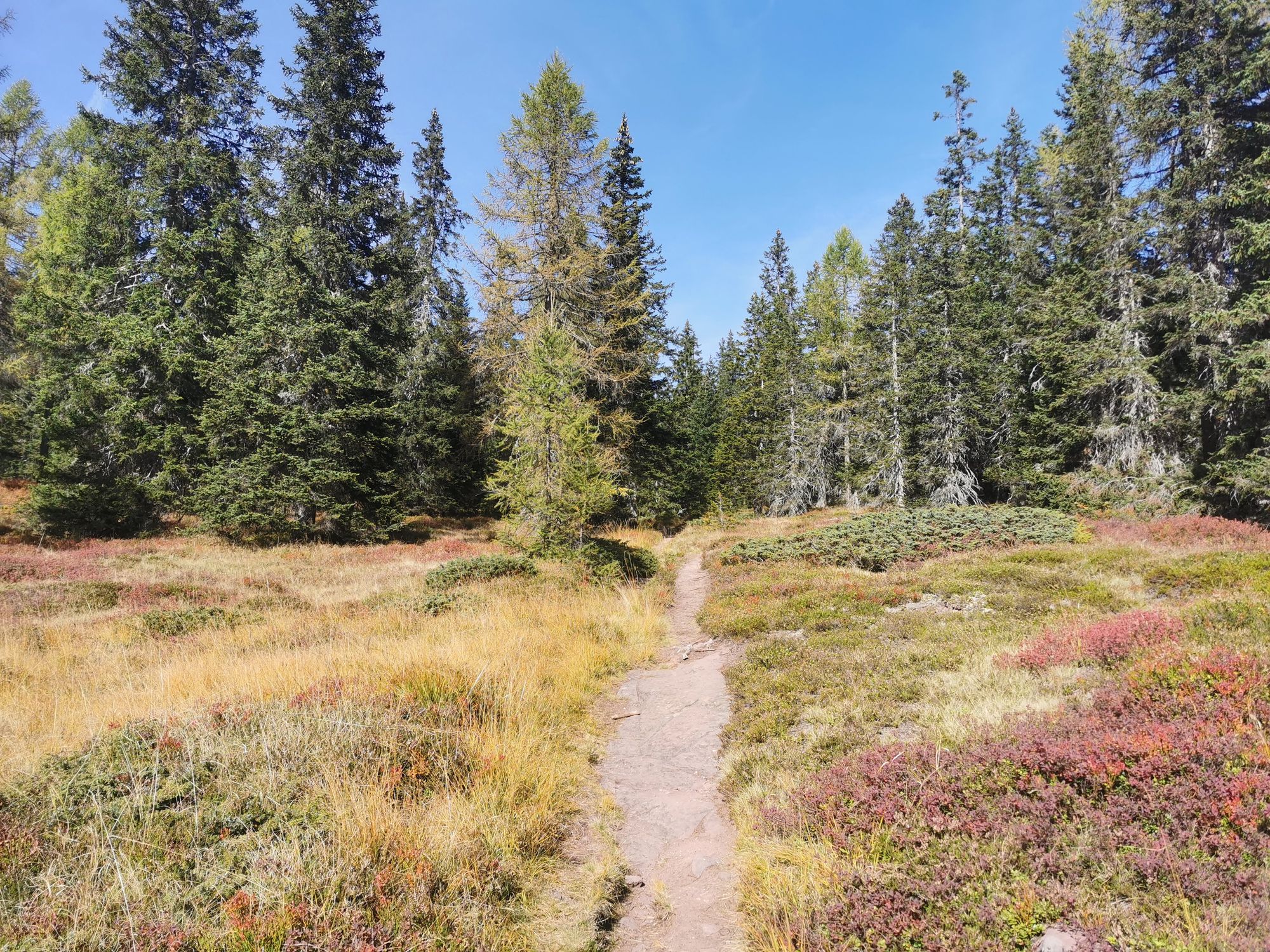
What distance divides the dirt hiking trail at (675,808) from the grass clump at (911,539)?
8928 mm

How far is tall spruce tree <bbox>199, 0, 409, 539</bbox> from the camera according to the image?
877 inches

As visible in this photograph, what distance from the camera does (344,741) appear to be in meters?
4.75

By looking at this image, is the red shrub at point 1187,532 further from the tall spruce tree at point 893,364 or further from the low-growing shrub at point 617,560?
the low-growing shrub at point 617,560

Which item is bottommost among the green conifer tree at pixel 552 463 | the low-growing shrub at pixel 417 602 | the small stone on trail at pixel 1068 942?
the small stone on trail at pixel 1068 942

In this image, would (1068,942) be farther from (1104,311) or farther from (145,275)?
(145,275)

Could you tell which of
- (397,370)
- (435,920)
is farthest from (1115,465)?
(397,370)

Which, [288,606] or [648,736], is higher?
[288,606]

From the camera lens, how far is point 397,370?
90.1 feet

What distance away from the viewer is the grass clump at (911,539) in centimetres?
1748

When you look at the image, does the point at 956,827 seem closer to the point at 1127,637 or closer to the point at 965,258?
the point at 1127,637

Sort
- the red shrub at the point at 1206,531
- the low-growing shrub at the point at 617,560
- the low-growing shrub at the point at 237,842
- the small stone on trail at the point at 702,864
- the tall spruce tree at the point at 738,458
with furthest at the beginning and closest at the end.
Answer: the tall spruce tree at the point at 738,458 < the low-growing shrub at the point at 617,560 < the red shrub at the point at 1206,531 < the small stone on trail at the point at 702,864 < the low-growing shrub at the point at 237,842

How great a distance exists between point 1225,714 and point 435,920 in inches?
220

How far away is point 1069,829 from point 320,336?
2669 centimetres

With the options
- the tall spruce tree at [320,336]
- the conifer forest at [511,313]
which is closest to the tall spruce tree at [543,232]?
the conifer forest at [511,313]
